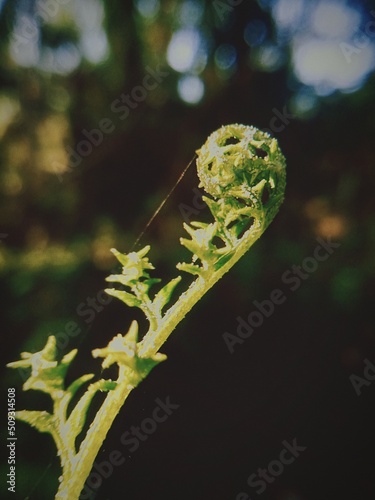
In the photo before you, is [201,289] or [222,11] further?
[222,11]

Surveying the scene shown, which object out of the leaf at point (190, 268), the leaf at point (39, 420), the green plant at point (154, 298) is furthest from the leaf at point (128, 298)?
the leaf at point (39, 420)

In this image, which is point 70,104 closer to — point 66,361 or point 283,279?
point 283,279

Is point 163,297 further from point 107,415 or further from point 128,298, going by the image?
point 107,415

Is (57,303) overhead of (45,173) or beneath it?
beneath

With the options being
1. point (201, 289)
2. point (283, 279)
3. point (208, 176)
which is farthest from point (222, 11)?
point (201, 289)

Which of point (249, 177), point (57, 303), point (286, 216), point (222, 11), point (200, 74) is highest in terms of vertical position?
point (222, 11)

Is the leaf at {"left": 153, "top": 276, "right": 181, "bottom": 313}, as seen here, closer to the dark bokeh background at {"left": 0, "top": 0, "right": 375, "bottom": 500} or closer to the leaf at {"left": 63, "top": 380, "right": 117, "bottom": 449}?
the leaf at {"left": 63, "top": 380, "right": 117, "bottom": 449}

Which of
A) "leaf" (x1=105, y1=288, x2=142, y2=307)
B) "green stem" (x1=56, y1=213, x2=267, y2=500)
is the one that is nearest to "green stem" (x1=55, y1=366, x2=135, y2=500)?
"green stem" (x1=56, y1=213, x2=267, y2=500)

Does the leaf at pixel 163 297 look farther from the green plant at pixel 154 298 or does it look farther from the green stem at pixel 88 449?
the green stem at pixel 88 449

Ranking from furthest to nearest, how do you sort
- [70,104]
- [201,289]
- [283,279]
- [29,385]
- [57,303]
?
1. [70,104]
2. [283,279]
3. [57,303]
4. [201,289]
5. [29,385]
